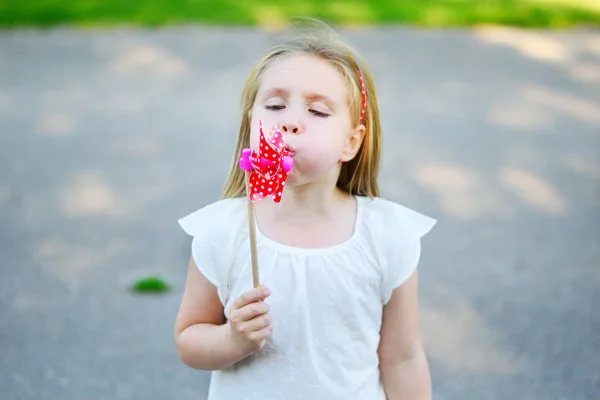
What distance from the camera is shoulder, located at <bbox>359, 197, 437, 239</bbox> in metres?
2.03

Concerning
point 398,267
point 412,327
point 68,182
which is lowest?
point 68,182

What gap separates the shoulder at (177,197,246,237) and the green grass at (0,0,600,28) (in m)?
6.26

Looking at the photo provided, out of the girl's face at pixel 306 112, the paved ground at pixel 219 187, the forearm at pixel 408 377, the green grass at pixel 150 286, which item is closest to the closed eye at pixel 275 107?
the girl's face at pixel 306 112

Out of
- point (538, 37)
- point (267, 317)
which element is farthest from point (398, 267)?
point (538, 37)

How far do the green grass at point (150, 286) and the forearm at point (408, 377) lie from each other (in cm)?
214

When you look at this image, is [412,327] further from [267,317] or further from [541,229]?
[541,229]

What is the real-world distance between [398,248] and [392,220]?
0.08 metres

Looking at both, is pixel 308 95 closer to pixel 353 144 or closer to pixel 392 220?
pixel 353 144

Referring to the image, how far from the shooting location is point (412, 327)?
2068mm

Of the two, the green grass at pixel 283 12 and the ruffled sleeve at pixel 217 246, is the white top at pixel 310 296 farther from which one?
the green grass at pixel 283 12

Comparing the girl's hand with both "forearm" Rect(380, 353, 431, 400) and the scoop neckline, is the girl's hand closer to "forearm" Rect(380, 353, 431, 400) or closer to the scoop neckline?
the scoop neckline

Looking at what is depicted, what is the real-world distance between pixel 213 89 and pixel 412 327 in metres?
4.92

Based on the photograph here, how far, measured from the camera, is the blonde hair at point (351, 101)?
1.99 metres

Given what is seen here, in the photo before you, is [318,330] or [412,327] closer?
[318,330]
